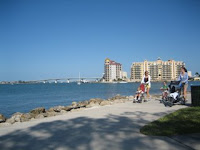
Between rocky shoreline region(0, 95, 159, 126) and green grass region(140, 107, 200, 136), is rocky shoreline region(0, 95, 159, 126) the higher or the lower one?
the lower one

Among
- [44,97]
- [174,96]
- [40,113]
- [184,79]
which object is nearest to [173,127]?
[174,96]

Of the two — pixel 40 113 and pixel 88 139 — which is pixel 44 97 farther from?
pixel 88 139

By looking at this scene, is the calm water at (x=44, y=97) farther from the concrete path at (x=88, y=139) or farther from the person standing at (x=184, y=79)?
the concrete path at (x=88, y=139)

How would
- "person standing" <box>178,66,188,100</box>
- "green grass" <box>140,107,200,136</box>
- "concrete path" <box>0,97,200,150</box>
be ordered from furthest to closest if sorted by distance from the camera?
"person standing" <box>178,66,188,100</box>
"green grass" <box>140,107,200,136</box>
"concrete path" <box>0,97,200,150</box>

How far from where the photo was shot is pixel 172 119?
7387mm

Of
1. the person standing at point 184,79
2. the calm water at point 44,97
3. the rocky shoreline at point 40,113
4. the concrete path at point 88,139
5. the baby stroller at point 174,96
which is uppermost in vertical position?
the person standing at point 184,79

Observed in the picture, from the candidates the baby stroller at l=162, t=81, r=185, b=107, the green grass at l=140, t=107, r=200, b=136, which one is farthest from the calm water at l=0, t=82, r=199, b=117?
the green grass at l=140, t=107, r=200, b=136

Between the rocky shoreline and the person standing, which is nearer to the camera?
the rocky shoreline

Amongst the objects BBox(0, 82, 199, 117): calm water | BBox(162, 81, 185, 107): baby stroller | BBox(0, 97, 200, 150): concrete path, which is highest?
BBox(162, 81, 185, 107): baby stroller

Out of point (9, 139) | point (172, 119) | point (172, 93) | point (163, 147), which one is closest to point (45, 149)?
point (9, 139)

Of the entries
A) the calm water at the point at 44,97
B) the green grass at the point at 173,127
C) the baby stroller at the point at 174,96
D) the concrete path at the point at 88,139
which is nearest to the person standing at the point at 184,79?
the baby stroller at the point at 174,96

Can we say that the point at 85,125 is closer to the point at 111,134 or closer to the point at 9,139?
the point at 111,134

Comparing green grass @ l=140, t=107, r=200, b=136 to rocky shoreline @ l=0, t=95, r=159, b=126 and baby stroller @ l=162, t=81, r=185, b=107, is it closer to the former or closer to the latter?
baby stroller @ l=162, t=81, r=185, b=107

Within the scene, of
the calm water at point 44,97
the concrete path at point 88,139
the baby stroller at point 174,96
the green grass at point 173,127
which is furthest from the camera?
the calm water at point 44,97
